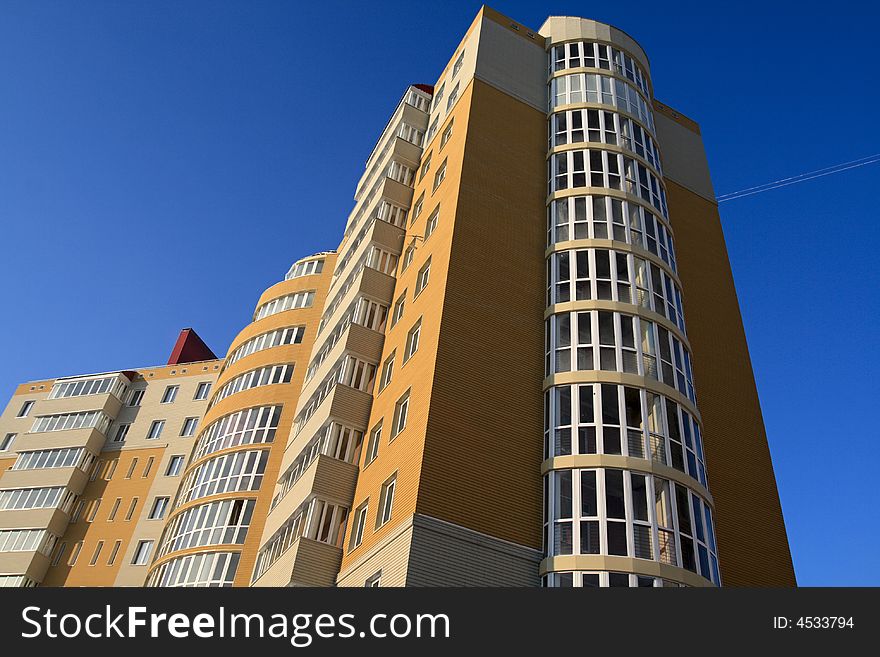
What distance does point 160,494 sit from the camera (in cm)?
4853

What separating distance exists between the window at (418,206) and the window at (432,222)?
7.65 ft

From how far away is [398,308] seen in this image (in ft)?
103

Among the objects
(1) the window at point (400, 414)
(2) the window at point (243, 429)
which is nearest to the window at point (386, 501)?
(1) the window at point (400, 414)

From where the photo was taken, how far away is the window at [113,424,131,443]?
53.4 meters

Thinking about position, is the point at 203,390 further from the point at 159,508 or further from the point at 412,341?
the point at 412,341

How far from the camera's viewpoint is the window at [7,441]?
5525 cm

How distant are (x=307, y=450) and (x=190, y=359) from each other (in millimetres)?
36730

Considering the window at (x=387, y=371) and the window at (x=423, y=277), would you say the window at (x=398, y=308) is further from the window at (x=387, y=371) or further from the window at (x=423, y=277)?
the window at (x=387, y=371)

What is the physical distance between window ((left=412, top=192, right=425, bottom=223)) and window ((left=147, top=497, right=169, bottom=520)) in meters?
25.9

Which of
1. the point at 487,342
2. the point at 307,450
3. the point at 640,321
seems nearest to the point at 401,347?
the point at 487,342

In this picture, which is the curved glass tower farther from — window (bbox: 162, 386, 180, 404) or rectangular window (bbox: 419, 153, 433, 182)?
window (bbox: 162, 386, 180, 404)

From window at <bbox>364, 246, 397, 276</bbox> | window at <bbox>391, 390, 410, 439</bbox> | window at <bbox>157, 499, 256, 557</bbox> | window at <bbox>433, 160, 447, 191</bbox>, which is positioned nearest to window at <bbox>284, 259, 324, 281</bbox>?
window at <bbox>364, 246, 397, 276</bbox>

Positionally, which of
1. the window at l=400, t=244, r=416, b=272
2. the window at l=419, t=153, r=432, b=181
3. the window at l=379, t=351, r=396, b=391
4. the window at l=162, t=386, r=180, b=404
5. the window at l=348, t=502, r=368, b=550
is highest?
the window at l=419, t=153, r=432, b=181

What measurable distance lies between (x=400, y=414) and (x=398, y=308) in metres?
7.09
